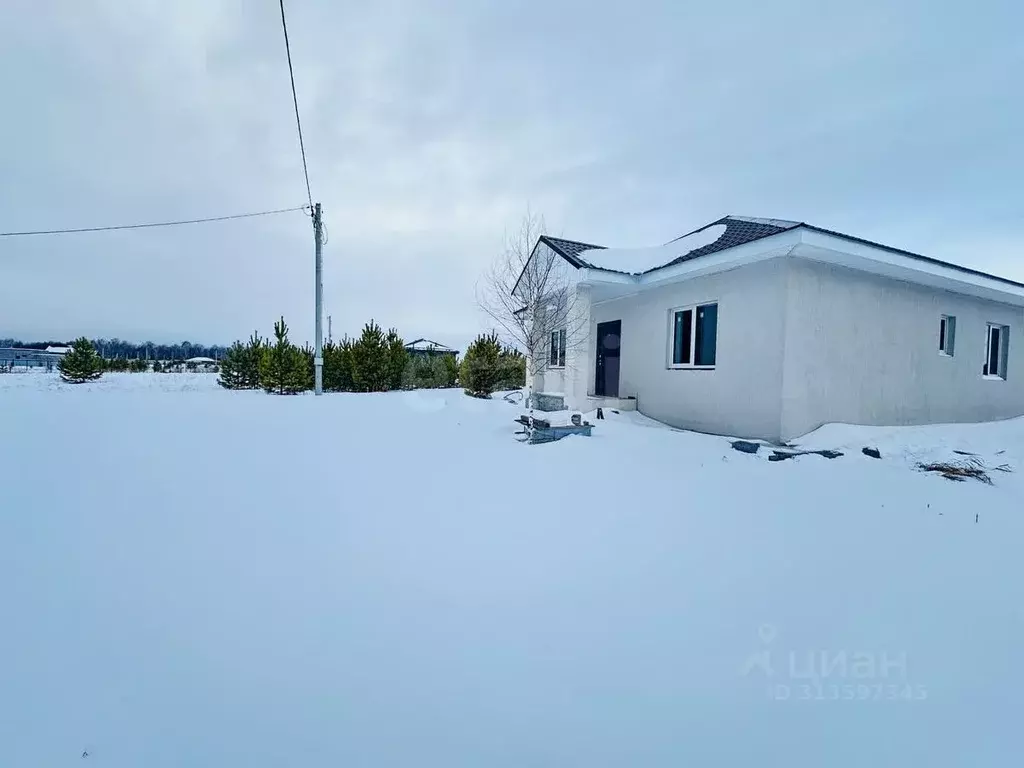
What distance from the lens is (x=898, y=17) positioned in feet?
20.6

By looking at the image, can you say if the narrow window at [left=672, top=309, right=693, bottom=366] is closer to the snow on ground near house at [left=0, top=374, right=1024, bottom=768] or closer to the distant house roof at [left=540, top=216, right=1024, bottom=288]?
the distant house roof at [left=540, top=216, right=1024, bottom=288]

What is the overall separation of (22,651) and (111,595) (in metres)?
0.44

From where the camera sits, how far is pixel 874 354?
23.3 feet

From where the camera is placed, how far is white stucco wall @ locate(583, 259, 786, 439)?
21.3 ft

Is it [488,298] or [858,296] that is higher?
[488,298]

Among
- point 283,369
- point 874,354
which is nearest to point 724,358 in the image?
point 874,354

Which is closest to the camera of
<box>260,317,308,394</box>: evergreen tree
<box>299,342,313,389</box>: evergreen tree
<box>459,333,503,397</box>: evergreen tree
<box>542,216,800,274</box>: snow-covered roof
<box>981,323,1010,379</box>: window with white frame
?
<box>542,216,800,274</box>: snow-covered roof

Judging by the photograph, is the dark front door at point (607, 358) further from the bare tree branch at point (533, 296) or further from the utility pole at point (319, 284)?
the utility pole at point (319, 284)

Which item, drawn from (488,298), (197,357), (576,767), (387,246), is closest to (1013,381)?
(488,298)

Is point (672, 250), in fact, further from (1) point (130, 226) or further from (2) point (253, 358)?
(1) point (130, 226)

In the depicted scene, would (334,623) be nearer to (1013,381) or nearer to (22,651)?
(22,651)

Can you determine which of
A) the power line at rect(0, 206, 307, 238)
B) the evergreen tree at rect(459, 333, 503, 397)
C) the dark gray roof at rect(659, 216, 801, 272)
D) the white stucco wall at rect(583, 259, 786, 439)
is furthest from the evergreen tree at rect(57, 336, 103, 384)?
the dark gray roof at rect(659, 216, 801, 272)

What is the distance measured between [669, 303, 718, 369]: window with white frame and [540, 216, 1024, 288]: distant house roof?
102 centimetres

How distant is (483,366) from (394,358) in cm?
440
